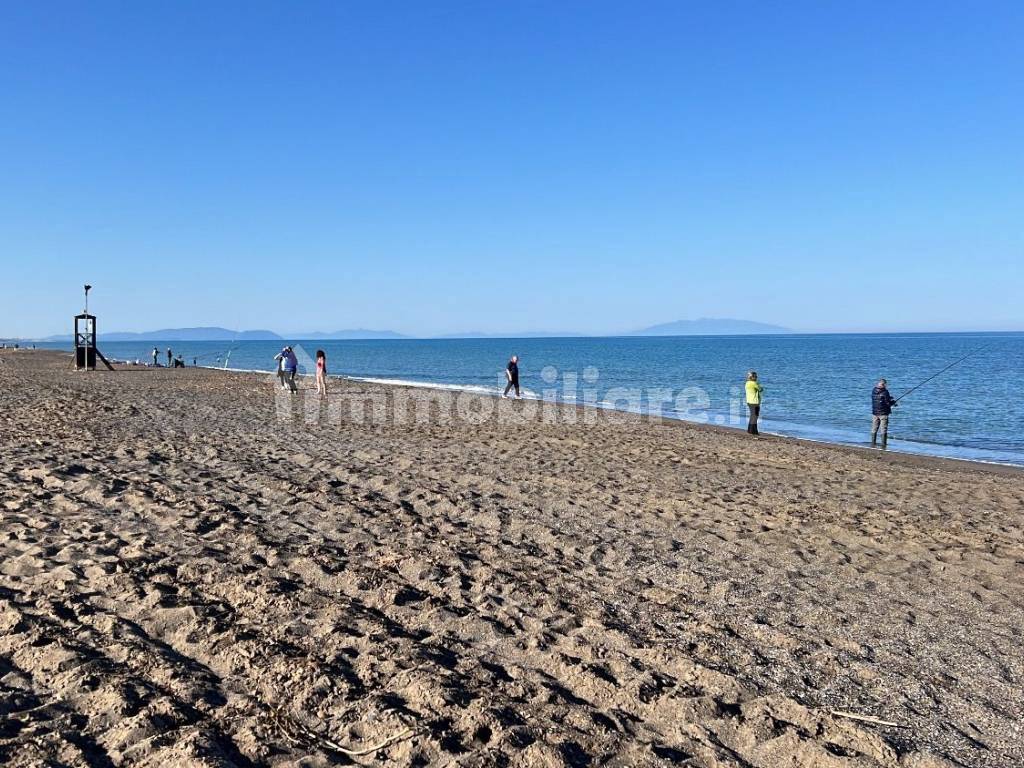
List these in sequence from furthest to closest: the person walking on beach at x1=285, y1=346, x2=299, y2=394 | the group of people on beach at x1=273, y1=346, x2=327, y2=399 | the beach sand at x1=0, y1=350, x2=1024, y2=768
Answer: the person walking on beach at x1=285, y1=346, x2=299, y2=394, the group of people on beach at x1=273, y1=346, x2=327, y2=399, the beach sand at x1=0, y1=350, x2=1024, y2=768

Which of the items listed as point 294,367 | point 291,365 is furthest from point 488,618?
point 291,365

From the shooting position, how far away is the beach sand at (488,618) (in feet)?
12.0

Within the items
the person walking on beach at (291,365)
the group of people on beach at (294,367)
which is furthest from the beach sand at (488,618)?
the person walking on beach at (291,365)

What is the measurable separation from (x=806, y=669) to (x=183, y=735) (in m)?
3.58

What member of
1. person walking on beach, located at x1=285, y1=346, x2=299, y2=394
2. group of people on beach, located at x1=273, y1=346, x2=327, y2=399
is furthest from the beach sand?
person walking on beach, located at x1=285, y1=346, x2=299, y2=394

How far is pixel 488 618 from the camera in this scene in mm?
5203

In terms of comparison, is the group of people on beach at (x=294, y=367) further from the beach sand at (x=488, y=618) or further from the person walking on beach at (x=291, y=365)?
→ the beach sand at (x=488, y=618)

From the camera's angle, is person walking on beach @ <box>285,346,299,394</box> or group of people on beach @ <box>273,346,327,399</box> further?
person walking on beach @ <box>285,346,299,394</box>

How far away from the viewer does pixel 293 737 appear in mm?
3541

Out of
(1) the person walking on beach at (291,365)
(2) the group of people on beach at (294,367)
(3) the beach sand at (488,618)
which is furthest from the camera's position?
(1) the person walking on beach at (291,365)

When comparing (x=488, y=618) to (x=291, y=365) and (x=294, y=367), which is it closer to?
(x=294, y=367)

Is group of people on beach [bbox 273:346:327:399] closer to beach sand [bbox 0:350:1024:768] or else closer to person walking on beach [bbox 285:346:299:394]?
person walking on beach [bbox 285:346:299:394]

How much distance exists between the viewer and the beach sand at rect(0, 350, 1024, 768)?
12.0 ft

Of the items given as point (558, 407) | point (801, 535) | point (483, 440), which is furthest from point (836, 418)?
point (801, 535)
